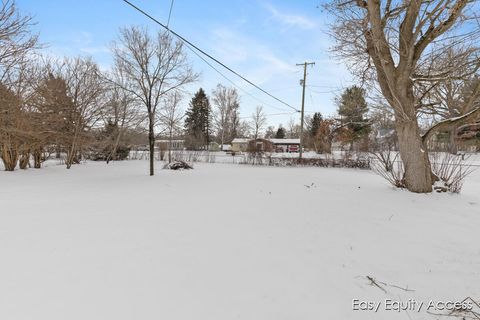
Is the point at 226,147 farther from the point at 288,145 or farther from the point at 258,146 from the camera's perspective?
the point at 258,146

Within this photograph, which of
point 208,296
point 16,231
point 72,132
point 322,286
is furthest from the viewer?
point 72,132

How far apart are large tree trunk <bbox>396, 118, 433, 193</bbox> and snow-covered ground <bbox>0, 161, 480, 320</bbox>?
1.56 m

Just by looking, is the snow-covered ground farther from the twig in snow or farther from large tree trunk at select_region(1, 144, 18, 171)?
large tree trunk at select_region(1, 144, 18, 171)

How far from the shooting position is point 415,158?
7312mm

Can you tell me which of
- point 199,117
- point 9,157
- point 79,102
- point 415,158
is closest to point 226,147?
point 199,117

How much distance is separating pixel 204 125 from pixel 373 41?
152ft

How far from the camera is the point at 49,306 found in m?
2.13

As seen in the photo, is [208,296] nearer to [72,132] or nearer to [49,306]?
[49,306]

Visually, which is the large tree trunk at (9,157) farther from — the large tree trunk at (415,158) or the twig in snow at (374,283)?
the large tree trunk at (415,158)

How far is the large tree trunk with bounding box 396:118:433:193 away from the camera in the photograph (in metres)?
7.27

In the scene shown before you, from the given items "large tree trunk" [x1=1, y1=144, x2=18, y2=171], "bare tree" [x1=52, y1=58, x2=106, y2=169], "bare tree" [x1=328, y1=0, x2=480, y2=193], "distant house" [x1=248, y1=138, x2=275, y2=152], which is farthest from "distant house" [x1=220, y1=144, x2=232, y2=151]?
"bare tree" [x1=328, y1=0, x2=480, y2=193]

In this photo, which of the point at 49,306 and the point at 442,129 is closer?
the point at 49,306

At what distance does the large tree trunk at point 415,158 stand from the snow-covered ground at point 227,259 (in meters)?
1.56

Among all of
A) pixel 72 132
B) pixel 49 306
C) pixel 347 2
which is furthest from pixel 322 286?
pixel 72 132
